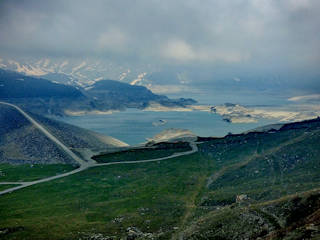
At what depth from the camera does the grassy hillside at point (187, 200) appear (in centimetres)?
4156

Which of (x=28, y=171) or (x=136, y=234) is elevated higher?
(x=136, y=234)

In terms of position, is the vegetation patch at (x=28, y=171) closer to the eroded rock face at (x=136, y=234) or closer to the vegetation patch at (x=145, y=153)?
the vegetation patch at (x=145, y=153)

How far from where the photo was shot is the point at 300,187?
55219 millimetres

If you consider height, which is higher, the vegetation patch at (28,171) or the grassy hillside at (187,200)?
the grassy hillside at (187,200)

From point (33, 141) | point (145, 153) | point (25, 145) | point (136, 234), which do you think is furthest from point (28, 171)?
point (136, 234)

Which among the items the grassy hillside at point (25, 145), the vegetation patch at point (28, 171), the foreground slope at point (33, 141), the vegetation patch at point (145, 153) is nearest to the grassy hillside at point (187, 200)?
the vegetation patch at point (145, 153)

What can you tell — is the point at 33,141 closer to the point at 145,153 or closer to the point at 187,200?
the point at 145,153

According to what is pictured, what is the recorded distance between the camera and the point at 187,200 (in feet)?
215

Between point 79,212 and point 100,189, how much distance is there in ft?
51.1

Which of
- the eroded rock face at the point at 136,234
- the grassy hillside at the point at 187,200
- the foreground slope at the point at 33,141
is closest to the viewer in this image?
the grassy hillside at the point at 187,200

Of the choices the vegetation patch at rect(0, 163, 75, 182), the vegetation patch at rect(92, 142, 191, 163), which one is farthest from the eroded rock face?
the vegetation patch at rect(92, 142, 191, 163)

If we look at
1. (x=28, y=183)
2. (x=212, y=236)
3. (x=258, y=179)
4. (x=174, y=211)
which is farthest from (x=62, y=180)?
(x=212, y=236)

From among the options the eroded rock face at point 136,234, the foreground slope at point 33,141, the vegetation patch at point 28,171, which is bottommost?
the vegetation patch at point 28,171

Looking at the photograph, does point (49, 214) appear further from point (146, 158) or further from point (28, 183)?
point (146, 158)
